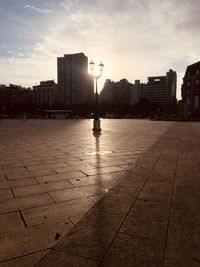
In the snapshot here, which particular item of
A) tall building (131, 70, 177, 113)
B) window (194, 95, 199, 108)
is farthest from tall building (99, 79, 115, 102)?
window (194, 95, 199, 108)

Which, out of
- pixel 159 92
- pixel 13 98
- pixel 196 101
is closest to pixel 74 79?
pixel 13 98

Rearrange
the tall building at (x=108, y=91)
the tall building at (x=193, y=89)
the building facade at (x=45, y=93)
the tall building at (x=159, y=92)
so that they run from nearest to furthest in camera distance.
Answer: the tall building at (x=193, y=89) < the building facade at (x=45, y=93) < the tall building at (x=159, y=92) < the tall building at (x=108, y=91)

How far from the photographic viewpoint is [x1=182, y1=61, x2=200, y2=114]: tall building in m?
56.4

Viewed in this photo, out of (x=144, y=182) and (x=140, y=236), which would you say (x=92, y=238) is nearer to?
(x=140, y=236)

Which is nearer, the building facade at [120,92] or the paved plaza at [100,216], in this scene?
the paved plaza at [100,216]

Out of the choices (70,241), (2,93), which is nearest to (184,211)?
(70,241)

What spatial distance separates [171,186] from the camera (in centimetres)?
363

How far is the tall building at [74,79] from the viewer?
136 metres

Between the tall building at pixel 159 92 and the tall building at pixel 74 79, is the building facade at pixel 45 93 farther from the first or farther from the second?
the tall building at pixel 159 92

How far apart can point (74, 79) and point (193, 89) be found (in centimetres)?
9499

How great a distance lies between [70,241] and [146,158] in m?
4.34

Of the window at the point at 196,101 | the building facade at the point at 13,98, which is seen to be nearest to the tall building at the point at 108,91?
the building facade at the point at 13,98

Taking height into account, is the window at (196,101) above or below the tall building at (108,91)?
below

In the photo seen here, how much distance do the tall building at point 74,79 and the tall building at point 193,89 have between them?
276ft
